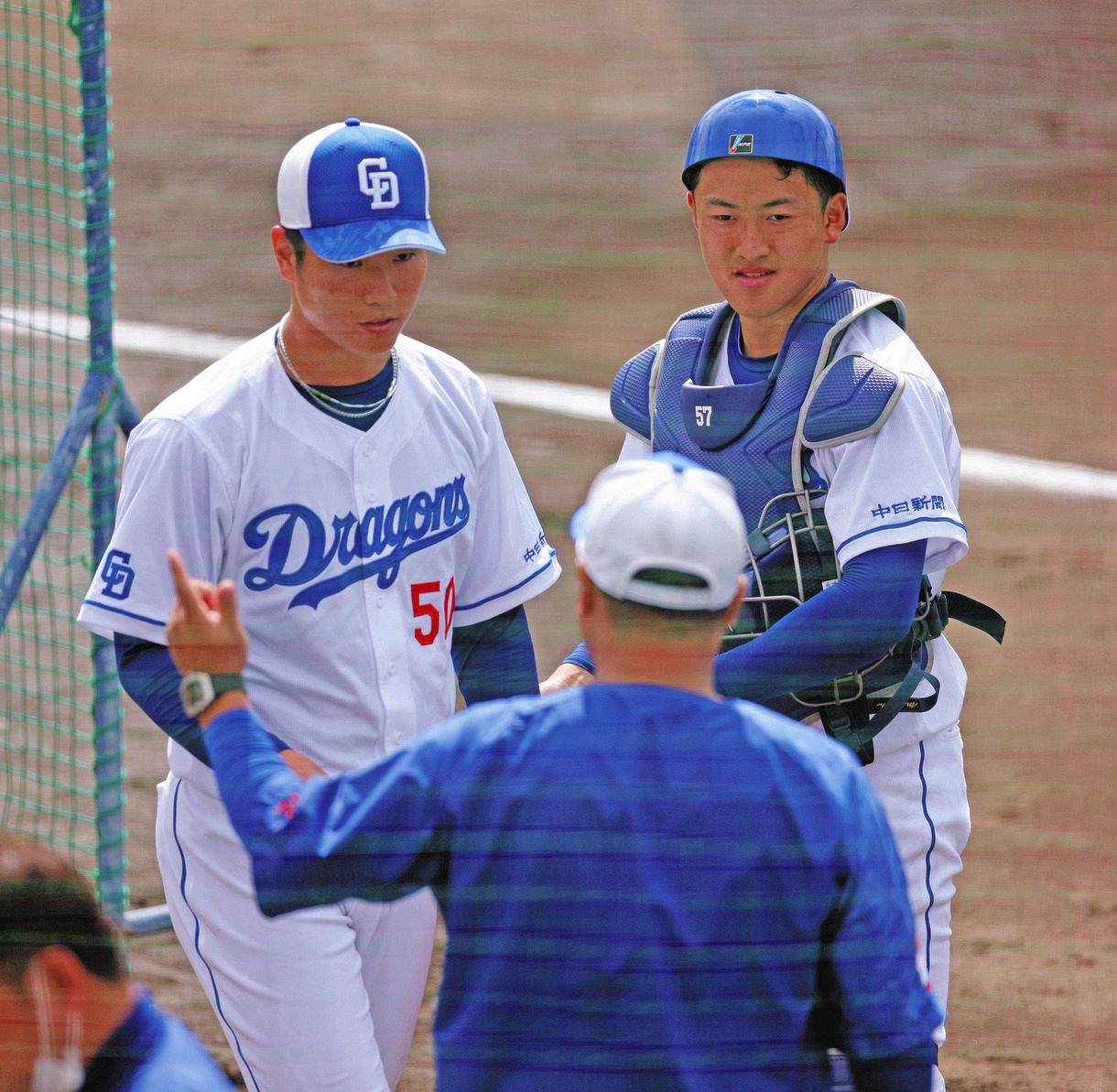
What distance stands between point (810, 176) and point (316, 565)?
1005 millimetres

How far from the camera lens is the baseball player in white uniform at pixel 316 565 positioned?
103 inches

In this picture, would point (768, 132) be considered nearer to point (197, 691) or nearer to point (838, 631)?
point (838, 631)

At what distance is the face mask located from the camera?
1.75 m

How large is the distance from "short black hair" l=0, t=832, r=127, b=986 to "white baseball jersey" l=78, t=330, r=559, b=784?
2.37 ft

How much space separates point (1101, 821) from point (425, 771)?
144 inches

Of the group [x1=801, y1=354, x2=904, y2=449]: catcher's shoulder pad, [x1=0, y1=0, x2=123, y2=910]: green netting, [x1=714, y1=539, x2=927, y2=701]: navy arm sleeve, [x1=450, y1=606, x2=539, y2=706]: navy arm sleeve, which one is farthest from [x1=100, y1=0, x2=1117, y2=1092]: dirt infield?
[x1=801, y1=354, x2=904, y2=449]: catcher's shoulder pad

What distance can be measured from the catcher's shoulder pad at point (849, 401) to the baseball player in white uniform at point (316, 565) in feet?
1.90

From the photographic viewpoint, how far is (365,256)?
264 cm

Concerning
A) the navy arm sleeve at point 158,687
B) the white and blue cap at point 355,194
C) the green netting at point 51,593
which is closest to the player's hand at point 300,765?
the navy arm sleeve at point 158,687

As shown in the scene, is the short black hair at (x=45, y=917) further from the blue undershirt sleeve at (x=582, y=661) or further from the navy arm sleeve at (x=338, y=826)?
the blue undershirt sleeve at (x=582, y=661)

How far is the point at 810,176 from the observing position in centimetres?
283

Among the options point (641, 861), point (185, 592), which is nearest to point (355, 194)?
point (185, 592)

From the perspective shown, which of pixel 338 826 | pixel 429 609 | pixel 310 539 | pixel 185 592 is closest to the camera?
pixel 338 826

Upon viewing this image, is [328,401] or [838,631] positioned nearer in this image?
[838,631]
